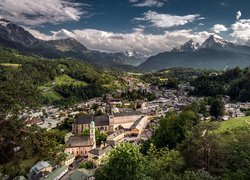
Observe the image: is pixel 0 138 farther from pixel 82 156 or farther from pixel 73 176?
pixel 82 156

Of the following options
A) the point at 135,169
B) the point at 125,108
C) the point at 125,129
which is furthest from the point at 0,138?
the point at 125,108

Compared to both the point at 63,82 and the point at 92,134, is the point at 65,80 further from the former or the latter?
the point at 92,134

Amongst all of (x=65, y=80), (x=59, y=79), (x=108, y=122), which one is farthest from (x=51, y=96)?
(x=108, y=122)

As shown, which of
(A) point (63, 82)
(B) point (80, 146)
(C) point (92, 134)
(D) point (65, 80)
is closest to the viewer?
(B) point (80, 146)

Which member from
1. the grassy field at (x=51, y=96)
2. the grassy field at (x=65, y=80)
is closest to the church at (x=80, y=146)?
the grassy field at (x=51, y=96)

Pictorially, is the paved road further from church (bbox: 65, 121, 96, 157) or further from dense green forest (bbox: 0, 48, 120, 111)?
dense green forest (bbox: 0, 48, 120, 111)

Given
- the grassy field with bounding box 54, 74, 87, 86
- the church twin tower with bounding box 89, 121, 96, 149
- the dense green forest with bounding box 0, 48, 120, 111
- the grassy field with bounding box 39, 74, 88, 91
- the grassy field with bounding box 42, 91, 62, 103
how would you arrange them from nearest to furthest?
the church twin tower with bounding box 89, 121, 96, 149 → the grassy field with bounding box 42, 91, 62, 103 → the dense green forest with bounding box 0, 48, 120, 111 → the grassy field with bounding box 39, 74, 88, 91 → the grassy field with bounding box 54, 74, 87, 86

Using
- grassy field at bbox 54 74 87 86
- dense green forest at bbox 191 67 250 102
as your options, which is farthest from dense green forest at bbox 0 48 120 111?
dense green forest at bbox 191 67 250 102

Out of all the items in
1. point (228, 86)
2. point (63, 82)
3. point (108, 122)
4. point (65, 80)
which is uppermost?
point (65, 80)

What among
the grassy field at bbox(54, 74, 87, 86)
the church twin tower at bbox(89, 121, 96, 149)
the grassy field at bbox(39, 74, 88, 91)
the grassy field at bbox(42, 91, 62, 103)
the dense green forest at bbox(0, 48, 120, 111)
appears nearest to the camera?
the church twin tower at bbox(89, 121, 96, 149)

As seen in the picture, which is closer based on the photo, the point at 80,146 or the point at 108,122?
the point at 80,146

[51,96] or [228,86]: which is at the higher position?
[228,86]

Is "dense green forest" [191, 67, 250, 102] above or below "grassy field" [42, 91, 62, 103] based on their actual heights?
above
